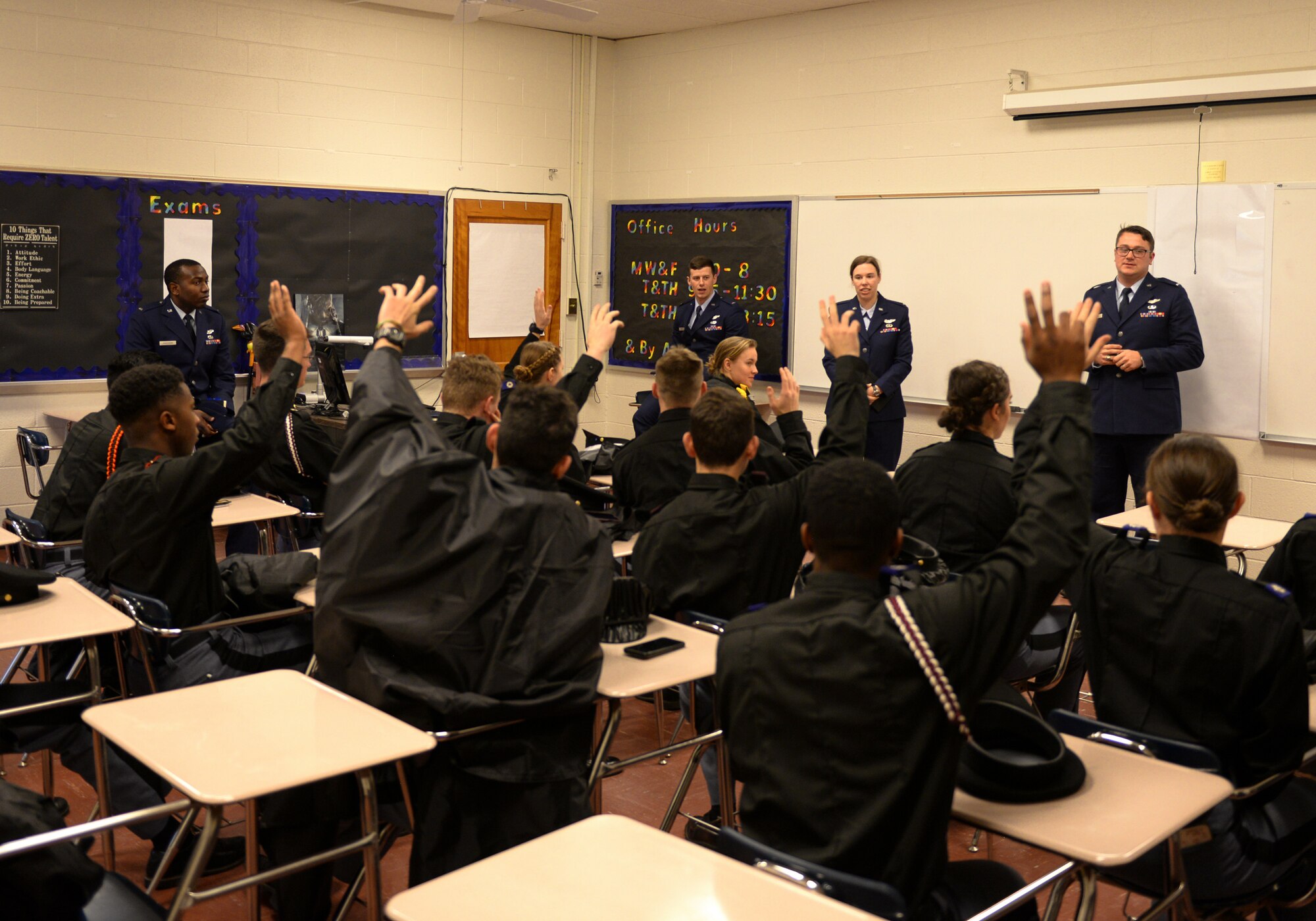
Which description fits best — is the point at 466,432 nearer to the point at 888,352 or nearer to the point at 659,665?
the point at 659,665

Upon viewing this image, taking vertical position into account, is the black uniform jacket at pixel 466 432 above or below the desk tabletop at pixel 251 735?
above

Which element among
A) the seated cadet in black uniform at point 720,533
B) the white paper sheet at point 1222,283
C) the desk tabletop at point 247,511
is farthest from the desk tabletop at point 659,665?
the white paper sheet at point 1222,283

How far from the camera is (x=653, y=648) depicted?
276 centimetres

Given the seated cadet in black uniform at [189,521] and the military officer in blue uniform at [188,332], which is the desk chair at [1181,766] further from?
the military officer in blue uniform at [188,332]

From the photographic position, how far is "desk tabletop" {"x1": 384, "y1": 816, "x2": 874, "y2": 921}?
1.55 metres

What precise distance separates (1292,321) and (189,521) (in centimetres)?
507

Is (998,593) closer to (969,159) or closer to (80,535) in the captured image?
(80,535)

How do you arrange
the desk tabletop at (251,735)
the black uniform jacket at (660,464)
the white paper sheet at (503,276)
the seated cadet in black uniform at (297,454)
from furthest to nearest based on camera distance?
the white paper sheet at (503,276) → the seated cadet in black uniform at (297,454) → the black uniform jacket at (660,464) → the desk tabletop at (251,735)

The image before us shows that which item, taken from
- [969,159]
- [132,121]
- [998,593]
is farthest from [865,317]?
[998,593]

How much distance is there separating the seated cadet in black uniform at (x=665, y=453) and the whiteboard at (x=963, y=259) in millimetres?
2743

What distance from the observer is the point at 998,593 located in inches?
72.5

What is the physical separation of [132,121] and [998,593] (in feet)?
21.3

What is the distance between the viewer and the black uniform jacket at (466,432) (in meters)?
3.95

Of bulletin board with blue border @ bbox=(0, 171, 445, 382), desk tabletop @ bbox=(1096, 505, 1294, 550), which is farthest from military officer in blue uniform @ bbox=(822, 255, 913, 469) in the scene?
bulletin board with blue border @ bbox=(0, 171, 445, 382)
